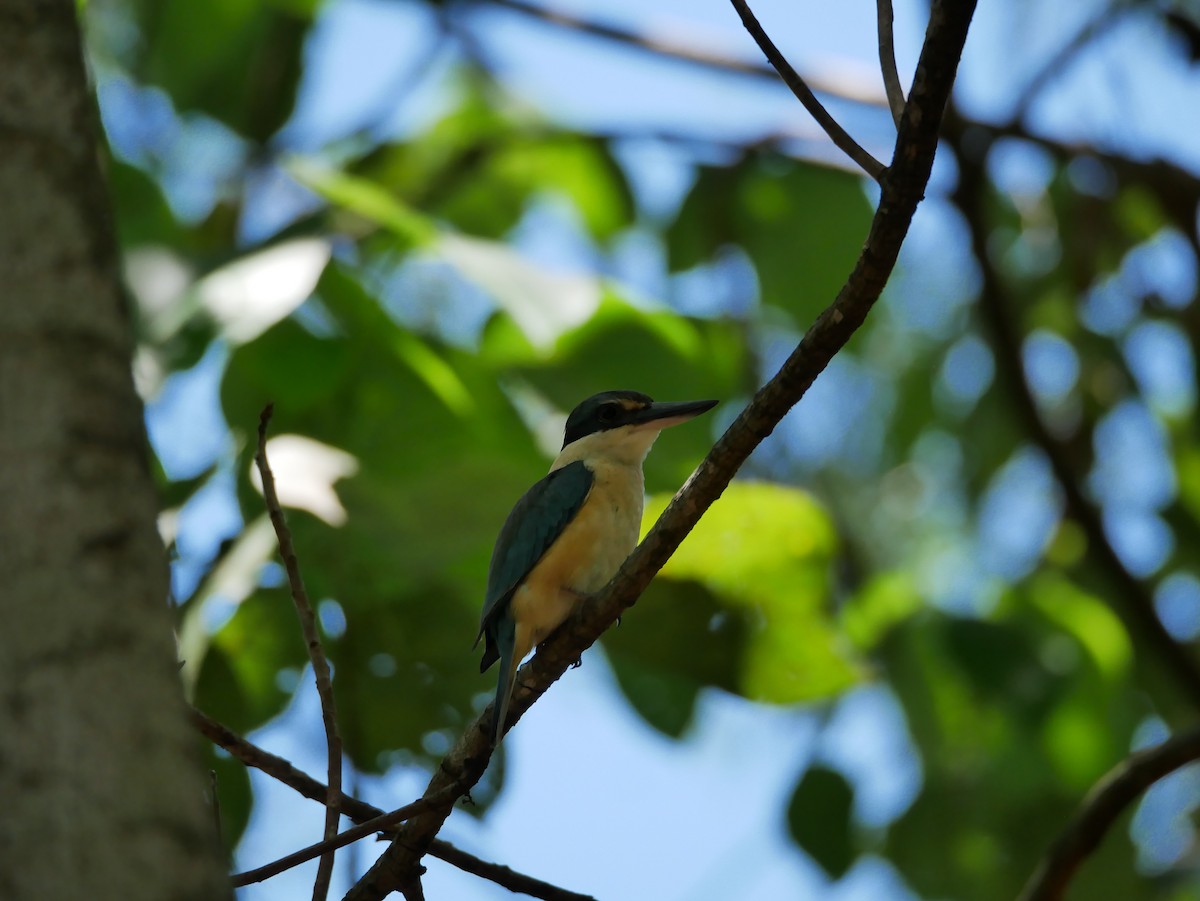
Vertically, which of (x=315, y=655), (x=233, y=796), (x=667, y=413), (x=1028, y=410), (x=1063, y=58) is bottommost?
(x=233, y=796)

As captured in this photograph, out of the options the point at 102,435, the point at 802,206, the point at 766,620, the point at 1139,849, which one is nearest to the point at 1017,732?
the point at 1139,849

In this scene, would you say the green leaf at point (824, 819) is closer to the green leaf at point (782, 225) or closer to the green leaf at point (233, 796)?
the green leaf at point (782, 225)

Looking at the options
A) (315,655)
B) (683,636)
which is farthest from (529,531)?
(315,655)

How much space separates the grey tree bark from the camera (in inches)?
47.0

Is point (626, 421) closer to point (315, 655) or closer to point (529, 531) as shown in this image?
point (529, 531)

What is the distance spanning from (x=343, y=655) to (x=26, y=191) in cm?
217

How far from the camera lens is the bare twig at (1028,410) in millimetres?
5383

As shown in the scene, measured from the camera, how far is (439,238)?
13.0ft

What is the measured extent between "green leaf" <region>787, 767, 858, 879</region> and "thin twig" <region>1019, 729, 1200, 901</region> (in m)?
0.81

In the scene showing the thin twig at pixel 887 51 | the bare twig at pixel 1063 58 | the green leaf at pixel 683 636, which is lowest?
the green leaf at pixel 683 636

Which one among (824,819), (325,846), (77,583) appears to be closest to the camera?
(77,583)

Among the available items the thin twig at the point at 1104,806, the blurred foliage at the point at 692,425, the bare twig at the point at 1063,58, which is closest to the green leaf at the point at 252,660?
the blurred foliage at the point at 692,425

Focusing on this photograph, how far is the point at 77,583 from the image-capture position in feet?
4.23

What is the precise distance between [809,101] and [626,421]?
1.86 metres
